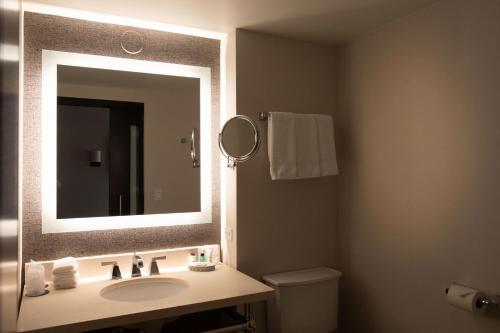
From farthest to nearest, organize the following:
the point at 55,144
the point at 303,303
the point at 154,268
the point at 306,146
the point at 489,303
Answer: the point at 306,146, the point at 303,303, the point at 154,268, the point at 55,144, the point at 489,303

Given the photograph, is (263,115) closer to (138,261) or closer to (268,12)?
(268,12)

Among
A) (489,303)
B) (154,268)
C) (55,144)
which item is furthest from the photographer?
(154,268)

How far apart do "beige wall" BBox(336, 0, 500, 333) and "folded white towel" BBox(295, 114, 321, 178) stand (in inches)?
11.6

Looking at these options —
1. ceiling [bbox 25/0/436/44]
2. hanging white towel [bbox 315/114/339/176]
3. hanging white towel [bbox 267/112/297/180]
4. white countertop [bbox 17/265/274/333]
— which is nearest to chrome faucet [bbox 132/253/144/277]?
white countertop [bbox 17/265/274/333]

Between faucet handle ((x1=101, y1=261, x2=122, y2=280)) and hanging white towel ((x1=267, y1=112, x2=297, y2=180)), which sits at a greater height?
hanging white towel ((x1=267, y1=112, x2=297, y2=180))

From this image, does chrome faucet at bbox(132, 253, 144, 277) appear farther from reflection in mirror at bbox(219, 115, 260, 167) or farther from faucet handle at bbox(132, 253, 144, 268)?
reflection in mirror at bbox(219, 115, 260, 167)

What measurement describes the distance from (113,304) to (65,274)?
1.20ft

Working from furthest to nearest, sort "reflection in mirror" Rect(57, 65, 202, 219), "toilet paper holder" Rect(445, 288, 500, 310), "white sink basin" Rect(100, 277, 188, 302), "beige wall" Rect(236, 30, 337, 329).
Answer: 1. "beige wall" Rect(236, 30, 337, 329)
2. "reflection in mirror" Rect(57, 65, 202, 219)
3. "white sink basin" Rect(100, 277, 188, 302)
4. "toilet paper holder" Rect(445, 288, 500, 310)

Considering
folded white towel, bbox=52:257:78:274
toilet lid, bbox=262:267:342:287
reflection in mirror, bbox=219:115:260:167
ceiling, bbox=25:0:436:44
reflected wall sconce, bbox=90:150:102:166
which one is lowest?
toilet lid, bbox=262:267:342:287

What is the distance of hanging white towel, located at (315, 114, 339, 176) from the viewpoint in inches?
93.1

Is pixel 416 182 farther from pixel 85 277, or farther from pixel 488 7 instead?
pixel 85 277

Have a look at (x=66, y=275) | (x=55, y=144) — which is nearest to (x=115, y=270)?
(x=66, y=275)

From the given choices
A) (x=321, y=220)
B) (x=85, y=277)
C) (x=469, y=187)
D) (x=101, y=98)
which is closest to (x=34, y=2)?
(x=101, y=98)

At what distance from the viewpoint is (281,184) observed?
2.40 m
